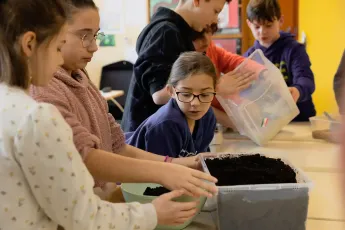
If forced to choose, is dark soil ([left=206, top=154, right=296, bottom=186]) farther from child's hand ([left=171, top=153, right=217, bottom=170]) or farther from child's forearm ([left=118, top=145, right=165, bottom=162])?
child's forearm ([left=118, top=145, right=165, bottom=162])

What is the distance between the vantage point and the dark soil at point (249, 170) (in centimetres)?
88

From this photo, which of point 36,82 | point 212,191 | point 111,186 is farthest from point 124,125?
point 36,82

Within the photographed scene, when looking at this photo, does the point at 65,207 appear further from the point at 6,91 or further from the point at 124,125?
the point at 124,125

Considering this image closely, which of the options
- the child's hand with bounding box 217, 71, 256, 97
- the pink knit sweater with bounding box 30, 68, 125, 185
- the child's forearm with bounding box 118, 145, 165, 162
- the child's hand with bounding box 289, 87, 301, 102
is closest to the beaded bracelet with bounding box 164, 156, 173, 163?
the child's forearm with bounding box 118, 145, 165, 162

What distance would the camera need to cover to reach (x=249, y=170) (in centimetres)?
92

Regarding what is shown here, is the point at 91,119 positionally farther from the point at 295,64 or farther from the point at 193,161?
the point at 295,64

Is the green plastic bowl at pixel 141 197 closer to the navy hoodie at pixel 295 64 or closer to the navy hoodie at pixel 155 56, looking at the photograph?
the navy hoodie at pixel 155 56

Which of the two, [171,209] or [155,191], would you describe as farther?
[155,191]

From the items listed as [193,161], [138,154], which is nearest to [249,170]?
[193,161]

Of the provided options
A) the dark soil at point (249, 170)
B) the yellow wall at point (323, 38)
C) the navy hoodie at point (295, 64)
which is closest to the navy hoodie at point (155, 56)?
the dark soil at point (249, 170)

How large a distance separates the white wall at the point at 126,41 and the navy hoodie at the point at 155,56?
2.87 m

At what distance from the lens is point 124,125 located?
163 cm

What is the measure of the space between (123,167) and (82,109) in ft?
0.70

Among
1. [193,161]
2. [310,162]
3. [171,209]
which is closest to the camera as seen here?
[171,209]
